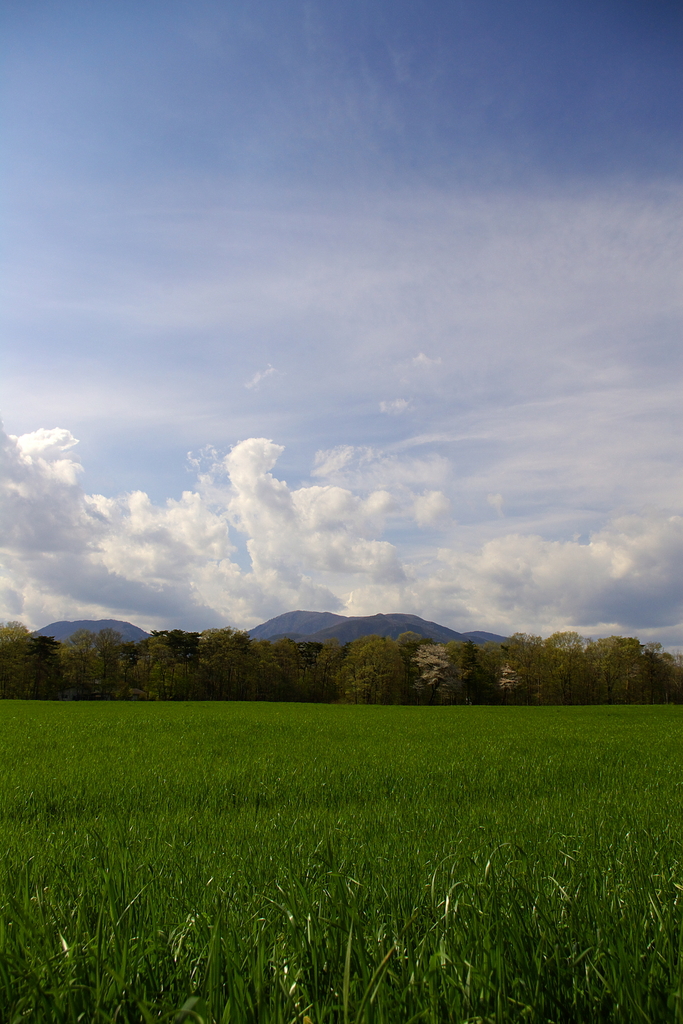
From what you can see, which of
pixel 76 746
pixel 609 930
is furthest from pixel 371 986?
pixel 76 746

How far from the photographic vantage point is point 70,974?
178cm

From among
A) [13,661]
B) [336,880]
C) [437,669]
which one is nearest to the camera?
[336,880]

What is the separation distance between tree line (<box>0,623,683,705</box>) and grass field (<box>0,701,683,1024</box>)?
270 ft

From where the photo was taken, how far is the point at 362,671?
9838 centimetres

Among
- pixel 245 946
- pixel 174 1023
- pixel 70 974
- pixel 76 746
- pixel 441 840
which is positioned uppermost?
pixel 174 1023

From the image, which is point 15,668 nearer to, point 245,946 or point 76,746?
point 76,746

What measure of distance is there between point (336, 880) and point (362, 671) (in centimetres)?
10059

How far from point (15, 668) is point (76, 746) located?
3364 inches

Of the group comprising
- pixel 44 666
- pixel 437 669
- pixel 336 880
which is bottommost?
Result: pixel 44 666

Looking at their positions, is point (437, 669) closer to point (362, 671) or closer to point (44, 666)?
point (362, 671)

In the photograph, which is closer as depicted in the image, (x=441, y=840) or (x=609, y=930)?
(x=609, y=930)

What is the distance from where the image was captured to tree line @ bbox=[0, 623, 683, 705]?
9031cm

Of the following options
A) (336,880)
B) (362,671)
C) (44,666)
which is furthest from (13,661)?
(336,880)

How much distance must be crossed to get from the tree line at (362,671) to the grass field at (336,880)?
270 feet
